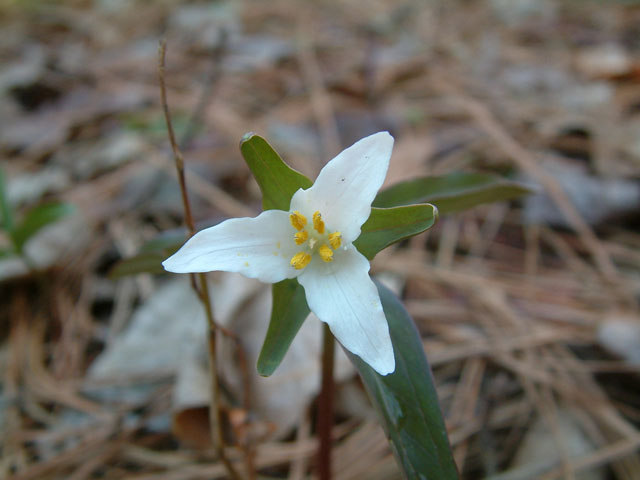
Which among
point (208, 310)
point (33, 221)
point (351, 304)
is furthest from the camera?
point (33, 221)

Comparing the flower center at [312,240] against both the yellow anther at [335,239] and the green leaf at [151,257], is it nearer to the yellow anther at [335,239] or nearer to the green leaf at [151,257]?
the yellow anther at [335,239]

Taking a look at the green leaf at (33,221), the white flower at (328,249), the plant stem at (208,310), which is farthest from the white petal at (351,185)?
the green leaf at (33,221)

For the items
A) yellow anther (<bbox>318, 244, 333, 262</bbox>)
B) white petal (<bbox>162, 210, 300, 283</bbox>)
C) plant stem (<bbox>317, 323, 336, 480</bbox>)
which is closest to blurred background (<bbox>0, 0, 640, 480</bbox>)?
plant stem (<bbox>317, 323, 336, 480</bbox>)

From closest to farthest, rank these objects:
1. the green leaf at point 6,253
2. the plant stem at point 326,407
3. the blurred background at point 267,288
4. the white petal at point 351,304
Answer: the white petal at point 351,304 → the plant stem at point 326,407 → the blurred background at point 267,288 → the green leaf at point 6,253

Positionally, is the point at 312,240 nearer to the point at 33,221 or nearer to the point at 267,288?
the point at 267,288

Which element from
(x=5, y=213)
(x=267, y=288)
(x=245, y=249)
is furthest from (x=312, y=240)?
(x=5, y=213)

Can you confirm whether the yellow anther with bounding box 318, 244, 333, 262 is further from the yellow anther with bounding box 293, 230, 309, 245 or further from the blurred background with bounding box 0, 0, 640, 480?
the blurred background with bounding box 0, 0, 640, 480
